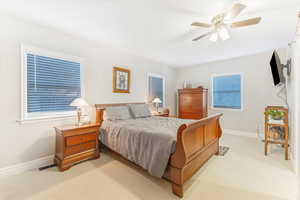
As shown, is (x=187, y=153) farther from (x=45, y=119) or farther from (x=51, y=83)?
(x=51, y=83)

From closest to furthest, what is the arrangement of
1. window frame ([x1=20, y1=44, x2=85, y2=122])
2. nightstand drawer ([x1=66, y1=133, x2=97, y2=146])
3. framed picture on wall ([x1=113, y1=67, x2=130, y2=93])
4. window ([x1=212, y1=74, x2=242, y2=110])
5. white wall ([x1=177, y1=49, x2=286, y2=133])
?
window frame ([x1=20, y1=44, x2=85, y2=122]) < nightstand drawer ([x1=66, y1=133, x2=97, y2=146]) < framed picture on wall ([x1=113, y1=67, x2=130, y2=93]) < white wall ([x1=177, y1=49, x2=286, y2=133]) < window ([x1=212, y1=74, x2=242, y2=110])

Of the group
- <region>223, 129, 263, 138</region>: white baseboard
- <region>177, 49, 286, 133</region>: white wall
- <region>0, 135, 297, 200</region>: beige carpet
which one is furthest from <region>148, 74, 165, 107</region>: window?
<region>0, 135, 297, 200</region>: beige carpet

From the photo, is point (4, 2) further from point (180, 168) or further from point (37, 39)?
point (180, 168)

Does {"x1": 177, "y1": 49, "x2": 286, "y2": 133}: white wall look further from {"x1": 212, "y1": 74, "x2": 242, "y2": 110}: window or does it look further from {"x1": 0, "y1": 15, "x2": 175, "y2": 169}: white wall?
{"x1": 0, "y1": 15, "x2": 175, "y2": 169}: white wall

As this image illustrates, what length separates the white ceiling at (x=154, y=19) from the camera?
1.97 meters

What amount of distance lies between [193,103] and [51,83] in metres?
4.23

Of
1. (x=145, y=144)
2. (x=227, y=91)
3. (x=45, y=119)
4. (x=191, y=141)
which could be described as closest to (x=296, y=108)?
(x=191, y=141)

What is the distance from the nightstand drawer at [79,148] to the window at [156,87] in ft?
8.28

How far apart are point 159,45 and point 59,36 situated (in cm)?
220

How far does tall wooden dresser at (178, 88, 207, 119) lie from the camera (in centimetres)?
486

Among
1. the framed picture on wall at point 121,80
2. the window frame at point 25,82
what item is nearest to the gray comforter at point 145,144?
the window frame at point 25,82

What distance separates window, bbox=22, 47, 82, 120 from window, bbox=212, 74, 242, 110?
458 cm

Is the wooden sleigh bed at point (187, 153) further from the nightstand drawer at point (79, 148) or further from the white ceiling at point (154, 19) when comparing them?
the white ceiling at point (154, 19)

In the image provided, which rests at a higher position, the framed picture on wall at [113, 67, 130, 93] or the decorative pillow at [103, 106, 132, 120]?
the framed picture on wall at [113, 67, 130, 93]
